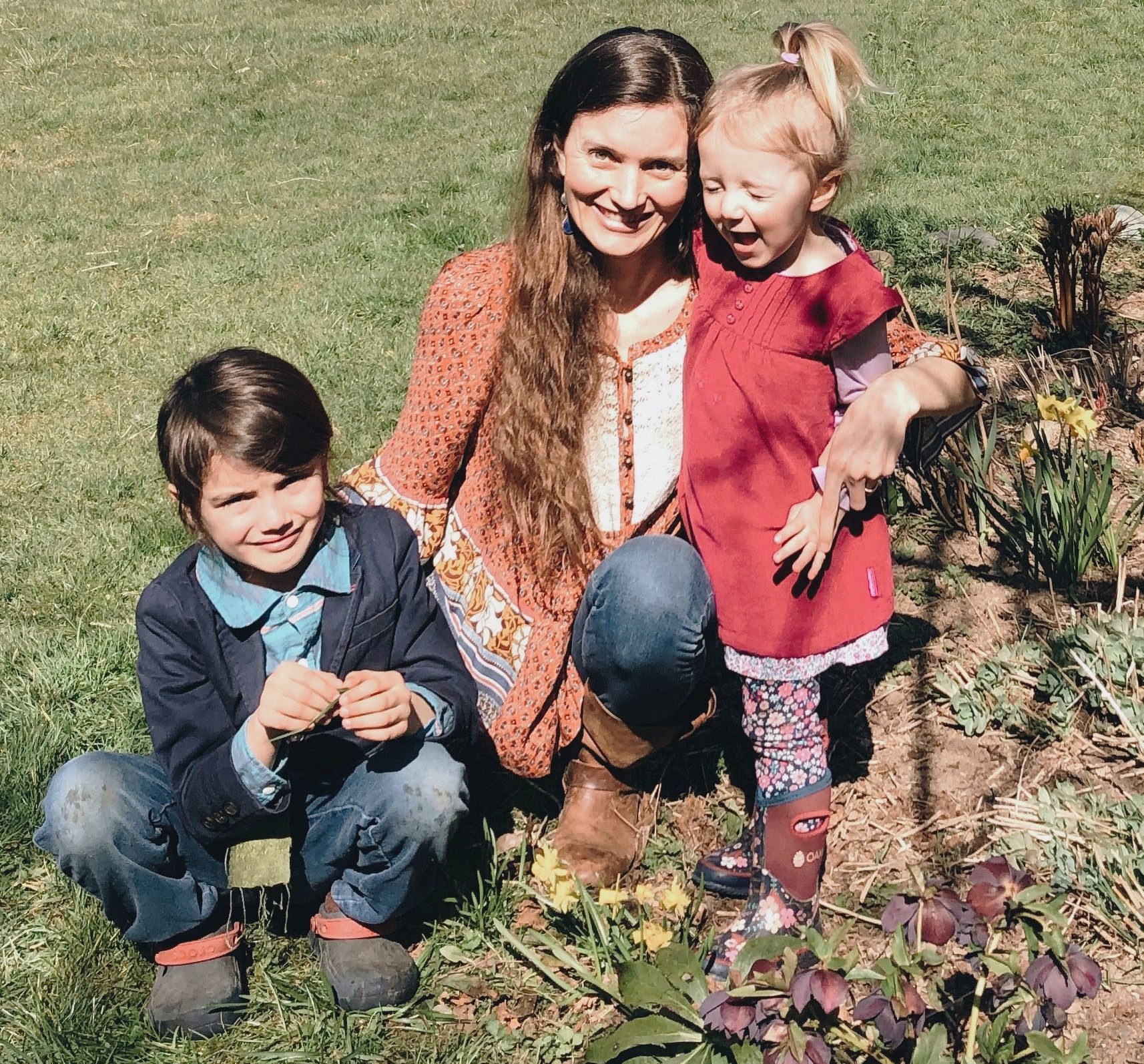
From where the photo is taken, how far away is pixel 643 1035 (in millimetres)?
1914

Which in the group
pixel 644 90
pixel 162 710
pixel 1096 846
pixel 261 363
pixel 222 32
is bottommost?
pixel 1096 846

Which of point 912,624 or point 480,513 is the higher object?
point 480,513

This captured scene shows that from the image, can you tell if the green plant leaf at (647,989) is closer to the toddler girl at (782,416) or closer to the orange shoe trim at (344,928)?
the toddler girl at (782,416)

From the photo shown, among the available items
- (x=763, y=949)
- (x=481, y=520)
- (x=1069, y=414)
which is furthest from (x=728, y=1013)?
Answer: (x=1069, y=414)

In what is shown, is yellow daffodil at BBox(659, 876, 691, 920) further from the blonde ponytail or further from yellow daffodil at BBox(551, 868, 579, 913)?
the blonde ponytail

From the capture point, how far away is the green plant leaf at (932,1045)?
161cm

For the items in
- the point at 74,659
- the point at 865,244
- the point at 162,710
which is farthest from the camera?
the point at 865,244

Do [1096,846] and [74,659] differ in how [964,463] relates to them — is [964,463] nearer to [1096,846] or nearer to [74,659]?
[1096,846]

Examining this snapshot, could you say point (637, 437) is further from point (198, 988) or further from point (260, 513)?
point (198, 988)

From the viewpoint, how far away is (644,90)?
7.16 ft

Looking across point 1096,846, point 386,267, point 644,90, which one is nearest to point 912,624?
point 1096,846

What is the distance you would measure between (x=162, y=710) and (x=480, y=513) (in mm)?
762

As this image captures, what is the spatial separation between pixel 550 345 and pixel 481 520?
0.41 m

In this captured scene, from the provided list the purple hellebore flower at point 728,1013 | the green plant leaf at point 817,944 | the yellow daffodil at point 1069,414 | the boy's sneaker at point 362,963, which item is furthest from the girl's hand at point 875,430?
the boy's sneaker at point 362,963
